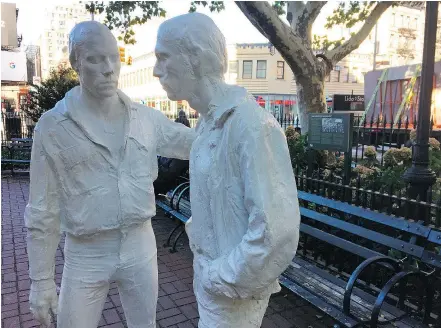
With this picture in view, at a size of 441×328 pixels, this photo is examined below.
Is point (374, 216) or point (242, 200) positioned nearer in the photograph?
point (242, 200)

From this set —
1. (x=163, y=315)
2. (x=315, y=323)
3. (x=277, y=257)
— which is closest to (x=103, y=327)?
(x=163, y=315)

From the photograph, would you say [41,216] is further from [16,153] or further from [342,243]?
[16,153]

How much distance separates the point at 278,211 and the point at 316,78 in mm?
6740

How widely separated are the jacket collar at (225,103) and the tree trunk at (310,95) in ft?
20.4

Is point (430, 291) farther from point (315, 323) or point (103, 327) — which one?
point (103, 327)

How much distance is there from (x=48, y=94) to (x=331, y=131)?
9903mm

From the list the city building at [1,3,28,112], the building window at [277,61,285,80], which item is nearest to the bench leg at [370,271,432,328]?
the city building at [1,3,28,112]

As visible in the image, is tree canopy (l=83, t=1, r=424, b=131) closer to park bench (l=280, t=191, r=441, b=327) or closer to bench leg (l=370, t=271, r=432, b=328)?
park bench (l=280, t=191, r=441, b=327)

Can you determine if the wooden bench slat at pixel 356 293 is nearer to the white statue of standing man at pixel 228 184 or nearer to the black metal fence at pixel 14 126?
the white statue of standing man at pixel 228 184

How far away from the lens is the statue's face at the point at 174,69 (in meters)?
1.27

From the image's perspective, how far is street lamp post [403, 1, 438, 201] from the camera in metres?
3.73

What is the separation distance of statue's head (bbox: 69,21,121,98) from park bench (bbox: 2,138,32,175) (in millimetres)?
10125

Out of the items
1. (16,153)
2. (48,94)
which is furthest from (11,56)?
(16,153)

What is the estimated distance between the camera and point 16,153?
11.2 metres
